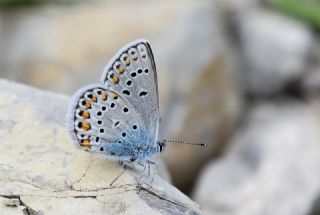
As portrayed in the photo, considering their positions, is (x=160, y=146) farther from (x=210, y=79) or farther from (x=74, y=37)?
(x=74, y=37)

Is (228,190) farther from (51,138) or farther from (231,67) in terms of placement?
(51,138)

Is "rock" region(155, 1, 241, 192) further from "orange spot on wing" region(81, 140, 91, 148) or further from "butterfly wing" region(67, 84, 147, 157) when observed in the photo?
"orange spot on wing" region(81, 140, 91, 148)

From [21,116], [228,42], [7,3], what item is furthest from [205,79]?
[21,116]

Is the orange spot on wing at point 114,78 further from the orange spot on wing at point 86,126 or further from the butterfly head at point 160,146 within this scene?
the butterfly head at point 160,146

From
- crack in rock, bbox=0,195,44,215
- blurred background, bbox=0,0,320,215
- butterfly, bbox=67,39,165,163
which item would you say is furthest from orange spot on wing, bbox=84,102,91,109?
blurred background, bbox=0,0,320,215

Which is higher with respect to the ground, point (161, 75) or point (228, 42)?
point (228, 42)

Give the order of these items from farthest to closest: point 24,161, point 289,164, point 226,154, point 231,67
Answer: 1. point 231,67
2. point 226,154
3. point 289,164
4. point 24,161

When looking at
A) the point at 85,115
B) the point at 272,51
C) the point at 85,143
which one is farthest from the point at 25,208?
the point at 272,51

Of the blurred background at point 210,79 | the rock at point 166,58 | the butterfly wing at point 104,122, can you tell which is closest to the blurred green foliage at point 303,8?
the blurred background at point 210,79
